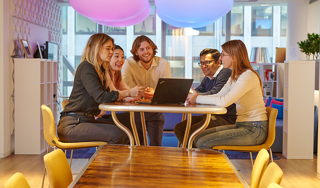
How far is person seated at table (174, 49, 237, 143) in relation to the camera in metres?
3.01

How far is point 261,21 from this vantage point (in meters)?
8.11

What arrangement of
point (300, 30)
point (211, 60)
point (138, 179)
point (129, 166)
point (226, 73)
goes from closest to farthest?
point (138, 179) < point (129, 166) < point (226, 73) < point (211, 60) < point (300, 30)

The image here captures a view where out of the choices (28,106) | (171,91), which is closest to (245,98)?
(171,91)

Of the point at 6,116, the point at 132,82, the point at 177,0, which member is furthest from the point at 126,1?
the point at 6,116

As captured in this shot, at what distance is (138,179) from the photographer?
146 cm

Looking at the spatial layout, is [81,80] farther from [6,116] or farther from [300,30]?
[300,30]

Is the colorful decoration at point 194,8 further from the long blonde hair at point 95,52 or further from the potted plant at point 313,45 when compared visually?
the potted plant at point 313,45

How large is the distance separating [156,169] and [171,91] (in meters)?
0.88

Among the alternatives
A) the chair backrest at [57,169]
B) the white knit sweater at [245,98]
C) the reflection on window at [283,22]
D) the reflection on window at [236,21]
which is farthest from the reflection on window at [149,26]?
the chair backrest at [57,169]

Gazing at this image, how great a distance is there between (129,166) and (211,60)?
2123mm

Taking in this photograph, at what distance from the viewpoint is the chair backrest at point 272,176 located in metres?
1.25

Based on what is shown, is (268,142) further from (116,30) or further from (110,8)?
(116,30)

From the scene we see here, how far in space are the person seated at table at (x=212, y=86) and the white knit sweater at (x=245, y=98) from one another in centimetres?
24

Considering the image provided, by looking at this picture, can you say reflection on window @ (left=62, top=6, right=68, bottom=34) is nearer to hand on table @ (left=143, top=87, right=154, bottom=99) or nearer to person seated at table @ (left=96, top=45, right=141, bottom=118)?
person seated at table @ (left=96, top=45, right=141, bottom=118)
